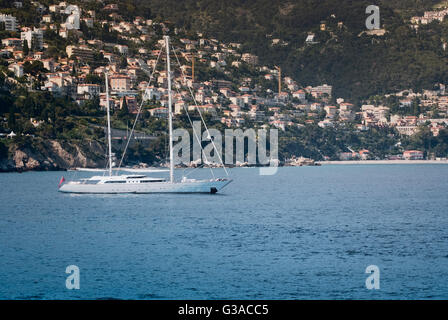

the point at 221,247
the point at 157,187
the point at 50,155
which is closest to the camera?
the point at 221,247

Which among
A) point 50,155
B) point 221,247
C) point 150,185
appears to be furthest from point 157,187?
point 50,155

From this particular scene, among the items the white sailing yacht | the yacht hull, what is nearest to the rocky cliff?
the yacht hull

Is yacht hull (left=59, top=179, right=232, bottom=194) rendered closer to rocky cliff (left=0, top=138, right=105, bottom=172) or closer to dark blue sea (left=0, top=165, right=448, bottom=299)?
dark blue sea (left=0, top=165, right=448, bottom=299)

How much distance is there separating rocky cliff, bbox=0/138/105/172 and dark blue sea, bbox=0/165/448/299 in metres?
53.6

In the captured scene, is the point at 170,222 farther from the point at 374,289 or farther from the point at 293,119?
the point at 293,119

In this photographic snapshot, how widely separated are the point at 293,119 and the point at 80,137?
293 feet

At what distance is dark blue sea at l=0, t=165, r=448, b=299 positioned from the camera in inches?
1000

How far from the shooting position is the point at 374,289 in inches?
987

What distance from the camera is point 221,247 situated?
33.7 m

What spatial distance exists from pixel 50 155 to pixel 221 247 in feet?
276

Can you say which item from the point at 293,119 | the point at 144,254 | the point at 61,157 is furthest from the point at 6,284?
the point at 293,119

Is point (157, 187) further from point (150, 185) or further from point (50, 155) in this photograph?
point (50, 155)

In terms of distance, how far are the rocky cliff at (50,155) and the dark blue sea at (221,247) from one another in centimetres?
5365

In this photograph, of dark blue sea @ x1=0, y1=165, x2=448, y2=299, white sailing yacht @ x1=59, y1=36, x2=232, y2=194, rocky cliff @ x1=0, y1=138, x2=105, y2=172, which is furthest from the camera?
rocky cliff @ x1=0, y1=138, x2=105, y2=172
